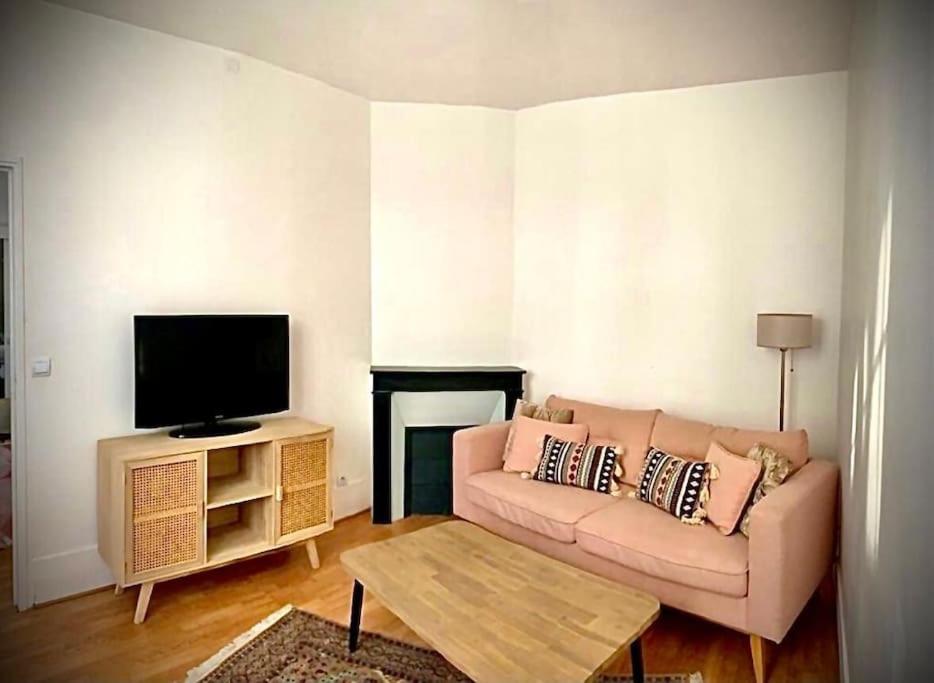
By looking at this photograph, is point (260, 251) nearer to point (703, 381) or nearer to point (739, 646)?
point (703, 381)

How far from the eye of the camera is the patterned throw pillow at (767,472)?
8.88ft

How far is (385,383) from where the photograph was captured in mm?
4188

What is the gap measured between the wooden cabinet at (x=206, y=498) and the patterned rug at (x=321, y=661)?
1.77 ft

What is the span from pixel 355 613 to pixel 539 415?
1651 millimetres

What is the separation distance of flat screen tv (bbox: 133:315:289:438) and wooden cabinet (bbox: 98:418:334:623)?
0.49 ft

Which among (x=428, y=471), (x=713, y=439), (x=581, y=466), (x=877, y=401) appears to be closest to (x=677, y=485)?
(x=713, y=439)

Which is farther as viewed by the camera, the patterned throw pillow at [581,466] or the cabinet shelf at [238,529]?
the patterned throw pillow at [581,466]

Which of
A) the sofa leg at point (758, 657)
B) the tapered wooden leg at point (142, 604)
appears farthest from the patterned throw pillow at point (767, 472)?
the tapered wooden leg at point (142, 604)

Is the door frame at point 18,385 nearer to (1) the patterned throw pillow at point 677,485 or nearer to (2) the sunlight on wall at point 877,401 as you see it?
(1) the patterned throw pillow at point 677,485

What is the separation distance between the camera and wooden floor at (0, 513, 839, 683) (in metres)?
2.49

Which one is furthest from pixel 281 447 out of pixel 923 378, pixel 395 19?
pixel 923 378

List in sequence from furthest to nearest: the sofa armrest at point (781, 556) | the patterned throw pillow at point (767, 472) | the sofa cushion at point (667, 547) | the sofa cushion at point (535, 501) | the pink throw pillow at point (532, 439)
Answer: the pink throw pillow at point (532, 439) < the sofa cushion at point (535, 501) < the patterned throw pillow at point (767, 472) < the sofa cushion at point (667, 547) < the sofa armrest at point (781, 556)

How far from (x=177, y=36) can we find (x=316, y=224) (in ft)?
4.14

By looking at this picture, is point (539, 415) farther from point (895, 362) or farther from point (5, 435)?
point (5, 435)
